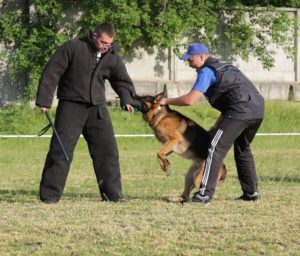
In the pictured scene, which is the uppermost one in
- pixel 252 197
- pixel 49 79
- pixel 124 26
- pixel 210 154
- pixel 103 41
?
pixel 103 41

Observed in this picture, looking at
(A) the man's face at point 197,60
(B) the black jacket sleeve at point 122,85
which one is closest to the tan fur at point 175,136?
(B) the black jacket sleeve at point 122,85

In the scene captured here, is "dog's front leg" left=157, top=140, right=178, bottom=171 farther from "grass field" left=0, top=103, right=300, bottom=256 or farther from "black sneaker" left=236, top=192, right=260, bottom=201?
"black sneaker" left=236, top=192, right=260, bottom=201

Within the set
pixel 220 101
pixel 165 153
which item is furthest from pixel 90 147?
pixel 220 101

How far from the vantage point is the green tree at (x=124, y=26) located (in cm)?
2194

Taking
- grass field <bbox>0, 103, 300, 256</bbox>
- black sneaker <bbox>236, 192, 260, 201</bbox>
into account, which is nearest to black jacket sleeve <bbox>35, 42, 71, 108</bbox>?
grass field <bbox>0, 103, 300, 256</bbox>

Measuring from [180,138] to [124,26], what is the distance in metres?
13.0

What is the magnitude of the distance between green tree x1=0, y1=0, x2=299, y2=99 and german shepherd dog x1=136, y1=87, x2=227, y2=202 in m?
12.1

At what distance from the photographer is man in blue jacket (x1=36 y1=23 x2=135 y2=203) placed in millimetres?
8406

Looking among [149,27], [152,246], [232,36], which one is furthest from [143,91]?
[152,246]

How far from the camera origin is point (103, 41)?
8352 mm

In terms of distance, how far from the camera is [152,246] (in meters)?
6.20

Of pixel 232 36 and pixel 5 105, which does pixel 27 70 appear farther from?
pixel 232 36

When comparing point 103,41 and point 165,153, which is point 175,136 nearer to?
point 165,153

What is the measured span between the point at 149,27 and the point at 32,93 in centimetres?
381
